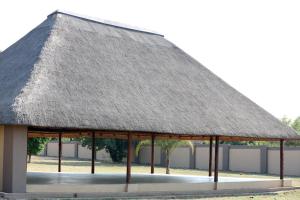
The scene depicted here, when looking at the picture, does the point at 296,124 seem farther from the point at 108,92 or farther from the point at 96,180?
the point at 108,92

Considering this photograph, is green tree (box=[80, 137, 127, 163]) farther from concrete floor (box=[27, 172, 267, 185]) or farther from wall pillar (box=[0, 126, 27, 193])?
wall pillar (box=[0, 126, 27, 193])

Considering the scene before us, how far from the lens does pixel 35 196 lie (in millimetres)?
16078

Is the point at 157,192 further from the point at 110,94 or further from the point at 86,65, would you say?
the point at 86,65

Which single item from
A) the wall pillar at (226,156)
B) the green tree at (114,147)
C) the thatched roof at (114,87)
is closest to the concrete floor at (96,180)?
the thatched roof at (114,87)

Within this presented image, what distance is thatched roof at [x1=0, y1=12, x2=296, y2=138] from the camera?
55.1ft

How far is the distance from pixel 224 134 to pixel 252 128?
6.95 ft

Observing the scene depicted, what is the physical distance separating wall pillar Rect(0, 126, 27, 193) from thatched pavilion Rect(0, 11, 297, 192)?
0.10 ft

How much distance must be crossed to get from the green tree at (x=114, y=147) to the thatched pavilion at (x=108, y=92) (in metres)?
21.7

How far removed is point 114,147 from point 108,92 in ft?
93.1

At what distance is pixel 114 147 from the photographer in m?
46.9

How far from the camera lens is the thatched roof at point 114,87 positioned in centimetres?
1680

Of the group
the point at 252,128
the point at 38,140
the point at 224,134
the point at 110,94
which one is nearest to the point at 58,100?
the point at 110,94

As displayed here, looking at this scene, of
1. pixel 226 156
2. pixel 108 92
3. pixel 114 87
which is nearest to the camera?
pixel 108 92

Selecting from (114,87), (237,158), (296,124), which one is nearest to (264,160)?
(237,158)
